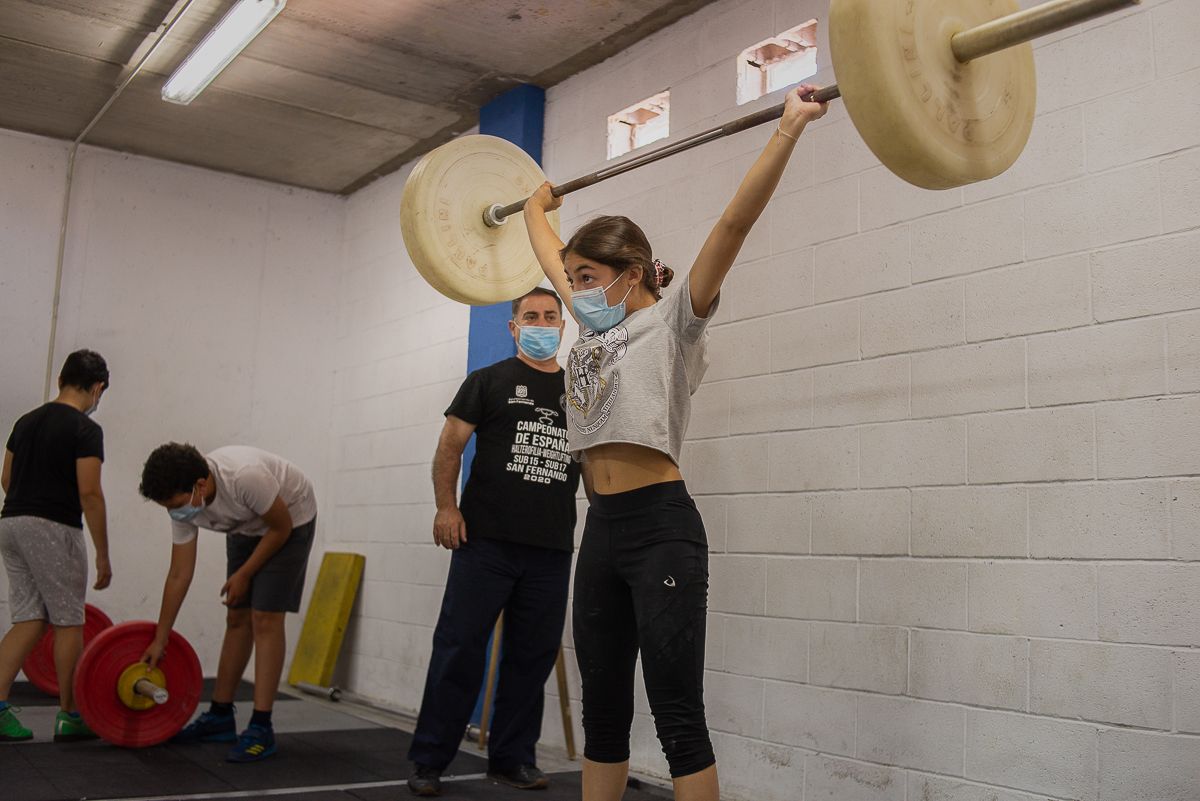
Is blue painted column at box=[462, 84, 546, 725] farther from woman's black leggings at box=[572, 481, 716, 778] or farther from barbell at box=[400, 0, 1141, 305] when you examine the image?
woman's black leggings at box=[572, 481, 716, 778]

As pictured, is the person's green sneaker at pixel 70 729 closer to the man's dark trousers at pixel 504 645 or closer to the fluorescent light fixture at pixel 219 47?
the man's dark trousers at pixel 504 645

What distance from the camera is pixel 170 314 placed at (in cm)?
563

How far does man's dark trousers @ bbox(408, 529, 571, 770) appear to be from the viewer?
3188mm

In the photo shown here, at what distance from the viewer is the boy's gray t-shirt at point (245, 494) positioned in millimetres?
3424

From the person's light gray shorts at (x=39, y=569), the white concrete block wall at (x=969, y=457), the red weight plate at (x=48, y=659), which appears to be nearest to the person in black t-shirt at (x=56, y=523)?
the person's light gray shorts at (x=39, y=569)

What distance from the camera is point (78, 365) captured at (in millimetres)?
3814

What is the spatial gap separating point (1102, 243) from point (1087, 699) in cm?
105

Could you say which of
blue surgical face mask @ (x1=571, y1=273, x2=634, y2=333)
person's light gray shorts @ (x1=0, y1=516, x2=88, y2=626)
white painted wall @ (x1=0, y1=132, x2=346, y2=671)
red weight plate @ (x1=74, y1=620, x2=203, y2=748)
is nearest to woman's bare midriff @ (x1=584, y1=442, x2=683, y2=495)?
blue surgical face mask @ (x1=571, y1=273, x2=634, y2=333)

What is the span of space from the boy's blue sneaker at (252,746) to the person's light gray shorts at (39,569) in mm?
824

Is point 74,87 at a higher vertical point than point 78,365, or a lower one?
higher

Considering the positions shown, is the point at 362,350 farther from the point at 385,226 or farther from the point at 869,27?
the point at 869,27

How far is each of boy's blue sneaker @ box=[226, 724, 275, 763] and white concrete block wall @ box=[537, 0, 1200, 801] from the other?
4.04ft

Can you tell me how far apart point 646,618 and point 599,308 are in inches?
24.1

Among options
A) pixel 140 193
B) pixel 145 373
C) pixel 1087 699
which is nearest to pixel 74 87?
pixel 140 193
